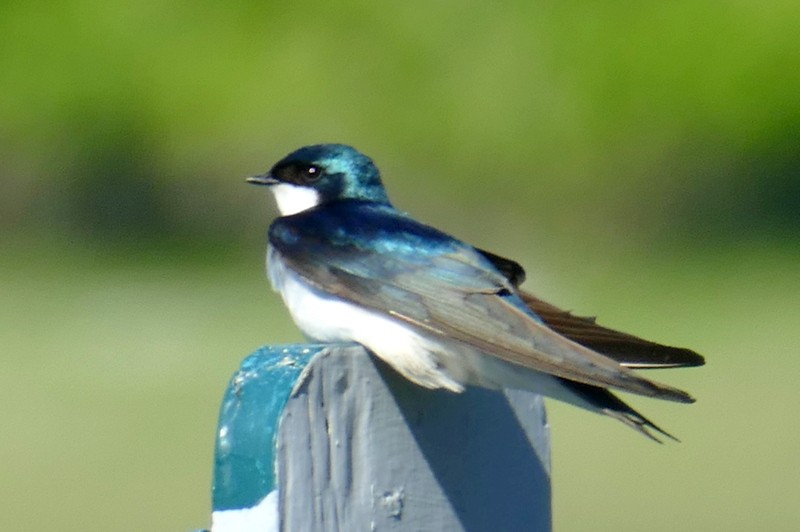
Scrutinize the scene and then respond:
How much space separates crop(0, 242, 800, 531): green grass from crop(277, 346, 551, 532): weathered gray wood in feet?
10.7

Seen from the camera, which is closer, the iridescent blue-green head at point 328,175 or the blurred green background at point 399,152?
the iridescent blue-green head at point 328,175

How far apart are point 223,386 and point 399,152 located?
2.14m

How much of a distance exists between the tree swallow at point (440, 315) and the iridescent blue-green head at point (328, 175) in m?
0.04

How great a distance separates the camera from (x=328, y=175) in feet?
5.46

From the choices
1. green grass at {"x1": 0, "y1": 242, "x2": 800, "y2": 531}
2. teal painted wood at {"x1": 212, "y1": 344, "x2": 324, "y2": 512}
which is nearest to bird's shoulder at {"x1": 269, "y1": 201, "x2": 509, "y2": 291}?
teal painted wood at {"x1": 212, "y1": 344, "x2": 324, "y2": 512}

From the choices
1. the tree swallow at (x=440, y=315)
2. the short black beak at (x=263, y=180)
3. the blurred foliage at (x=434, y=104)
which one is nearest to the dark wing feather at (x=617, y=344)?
the tree swallow at (x=440, y=315)

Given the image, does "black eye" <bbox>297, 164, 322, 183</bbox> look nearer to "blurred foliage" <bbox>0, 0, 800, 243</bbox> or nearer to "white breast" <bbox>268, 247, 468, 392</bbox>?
"white breast" <bbox>268, 247, 468, 392</bbox>

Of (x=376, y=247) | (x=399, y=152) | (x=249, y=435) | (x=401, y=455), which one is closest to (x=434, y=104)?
(x=399, y=152)

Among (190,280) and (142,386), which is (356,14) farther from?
(142,386)

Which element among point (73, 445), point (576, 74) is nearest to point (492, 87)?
point (576, 74)

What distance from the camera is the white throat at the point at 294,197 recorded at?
1702 millimetres

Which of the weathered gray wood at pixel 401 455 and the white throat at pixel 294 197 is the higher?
the white throat at pixel 294 197

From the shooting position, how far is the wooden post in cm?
87

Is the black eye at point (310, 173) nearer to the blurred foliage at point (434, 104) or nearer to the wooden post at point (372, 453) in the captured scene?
the wooden post at point (372, 453)
